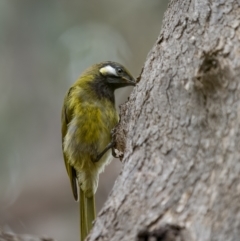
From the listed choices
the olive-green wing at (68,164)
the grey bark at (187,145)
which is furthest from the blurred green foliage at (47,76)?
the grey bark at (187,145)

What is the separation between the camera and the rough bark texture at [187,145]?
7.41 feet

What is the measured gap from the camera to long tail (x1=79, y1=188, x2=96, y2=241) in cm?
416

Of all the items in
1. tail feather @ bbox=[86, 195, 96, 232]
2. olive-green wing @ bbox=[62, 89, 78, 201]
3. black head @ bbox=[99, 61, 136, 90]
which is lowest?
tail feather @ bbox=[86, 195, 96, 232]

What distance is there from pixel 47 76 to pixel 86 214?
187 inches

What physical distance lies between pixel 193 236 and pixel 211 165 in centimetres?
36

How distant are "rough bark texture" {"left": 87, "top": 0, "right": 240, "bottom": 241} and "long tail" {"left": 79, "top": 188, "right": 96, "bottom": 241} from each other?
133 centimetres

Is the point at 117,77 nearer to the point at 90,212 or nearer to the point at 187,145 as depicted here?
the point at 90,212

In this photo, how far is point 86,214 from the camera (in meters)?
4.34

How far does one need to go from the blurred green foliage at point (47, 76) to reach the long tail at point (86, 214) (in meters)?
2.77

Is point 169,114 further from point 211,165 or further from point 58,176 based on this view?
point 58,176

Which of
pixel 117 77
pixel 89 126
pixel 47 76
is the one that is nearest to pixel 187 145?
pixel 89 126

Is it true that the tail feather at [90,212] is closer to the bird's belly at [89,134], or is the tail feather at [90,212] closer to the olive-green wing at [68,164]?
the olive-green wing at [68,164]

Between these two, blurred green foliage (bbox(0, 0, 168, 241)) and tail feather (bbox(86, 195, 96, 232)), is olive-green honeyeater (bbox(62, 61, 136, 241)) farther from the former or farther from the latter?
blurred green foliage (bbox(0, 0, 168, 241))

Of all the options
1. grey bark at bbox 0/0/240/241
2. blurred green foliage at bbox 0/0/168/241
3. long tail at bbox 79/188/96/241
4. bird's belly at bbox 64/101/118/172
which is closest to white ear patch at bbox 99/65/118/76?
bird's belly at bbox 64/101/118/172
